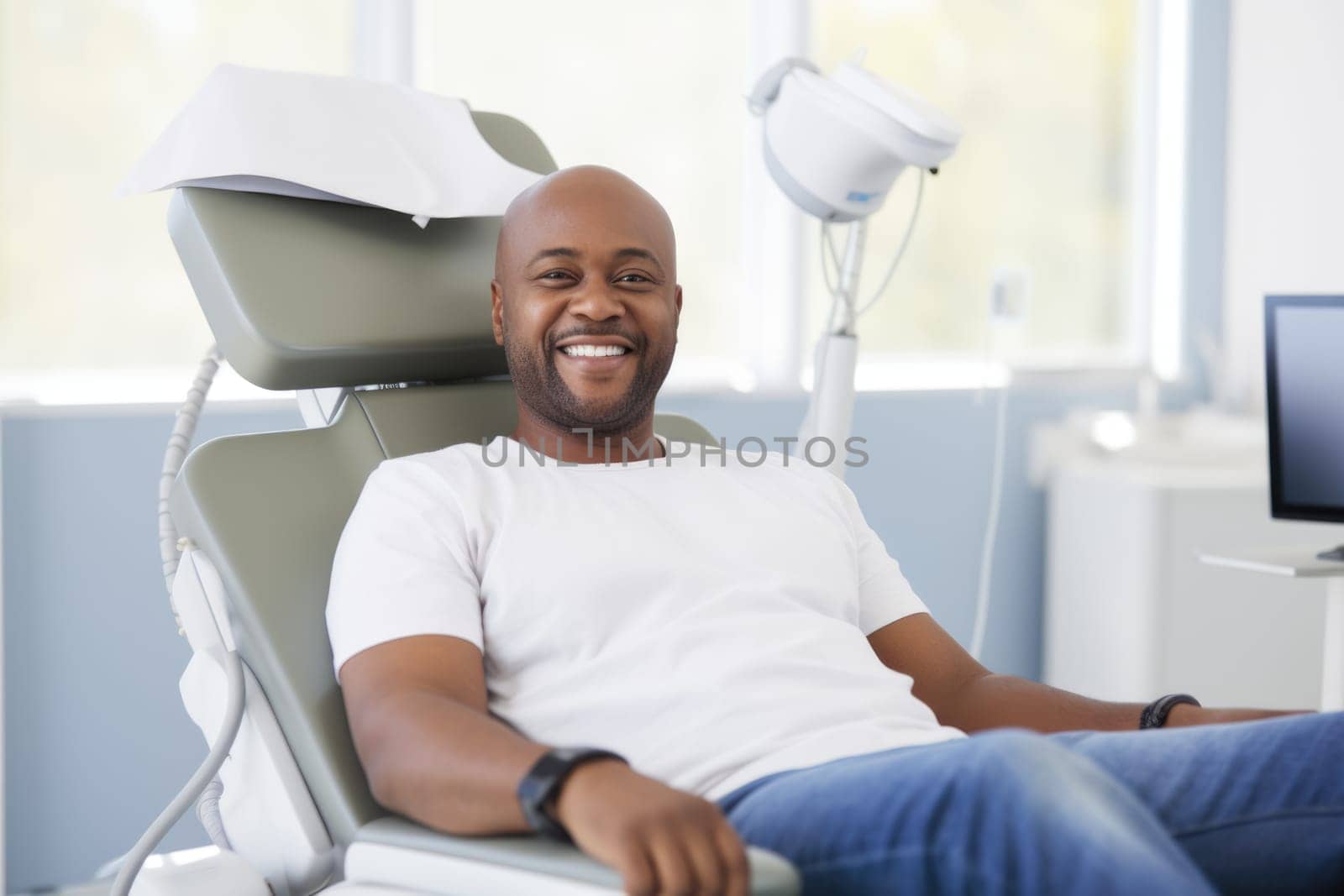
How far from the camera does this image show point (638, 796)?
2.74 ft

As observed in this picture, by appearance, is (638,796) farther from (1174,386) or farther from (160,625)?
(1174,386)

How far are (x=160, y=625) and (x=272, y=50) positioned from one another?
0.96m

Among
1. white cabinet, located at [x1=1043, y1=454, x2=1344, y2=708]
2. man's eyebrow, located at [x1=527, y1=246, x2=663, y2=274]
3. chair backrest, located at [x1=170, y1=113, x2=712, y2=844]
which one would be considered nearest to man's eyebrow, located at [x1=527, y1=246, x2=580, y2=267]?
man's eyebrow, located at [x1=527, y1=246, x2=663, y2=274]

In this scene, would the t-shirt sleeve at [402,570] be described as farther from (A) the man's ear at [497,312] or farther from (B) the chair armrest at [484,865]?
(A) the man's ear at [497,312]

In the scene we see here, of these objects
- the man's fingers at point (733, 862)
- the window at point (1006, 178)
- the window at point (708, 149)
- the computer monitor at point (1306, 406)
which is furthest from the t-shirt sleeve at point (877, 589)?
→ the window at point (1006, 178)

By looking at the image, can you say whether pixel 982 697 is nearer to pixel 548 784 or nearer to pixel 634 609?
pixel 634 609

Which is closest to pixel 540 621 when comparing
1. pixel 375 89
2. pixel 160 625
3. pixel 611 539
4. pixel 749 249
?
pixel 611 539

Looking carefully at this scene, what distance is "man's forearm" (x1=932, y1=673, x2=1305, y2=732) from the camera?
1217 mm

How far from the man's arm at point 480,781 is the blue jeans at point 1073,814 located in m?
0.10

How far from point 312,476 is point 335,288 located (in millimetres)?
203

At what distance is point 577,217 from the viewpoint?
1.36 meters

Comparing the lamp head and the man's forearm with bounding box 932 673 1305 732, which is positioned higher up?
the lamp head

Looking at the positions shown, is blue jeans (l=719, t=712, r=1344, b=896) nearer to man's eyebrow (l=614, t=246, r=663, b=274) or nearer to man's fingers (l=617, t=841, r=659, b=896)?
man's fingers (l=617, t=841, r=659, b=896)

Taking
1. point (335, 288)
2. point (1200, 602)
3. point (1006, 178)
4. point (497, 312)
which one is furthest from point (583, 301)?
point (1006, 178)
